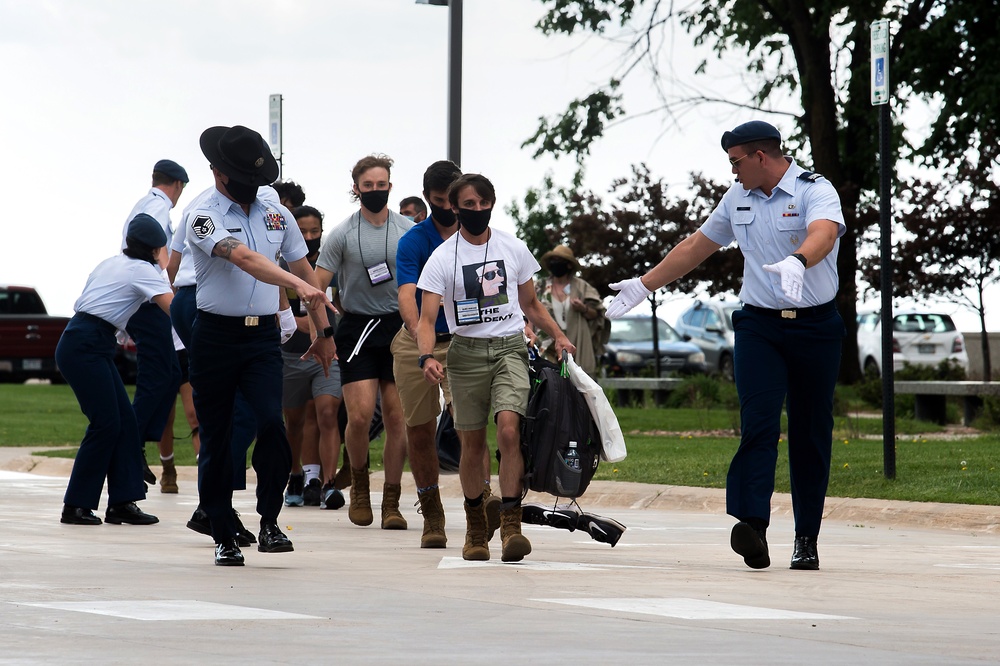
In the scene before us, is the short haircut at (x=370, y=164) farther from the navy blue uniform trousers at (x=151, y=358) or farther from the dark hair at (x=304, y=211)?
the navy blue uniform trousers at (x=151, y=358)

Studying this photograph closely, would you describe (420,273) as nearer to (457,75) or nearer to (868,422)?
Answer: (457,75)

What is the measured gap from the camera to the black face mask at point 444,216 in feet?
31.6

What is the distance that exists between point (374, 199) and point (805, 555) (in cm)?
383

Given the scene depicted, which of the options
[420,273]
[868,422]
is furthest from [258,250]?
[868,422]

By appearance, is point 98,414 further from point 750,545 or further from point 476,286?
point 750,545

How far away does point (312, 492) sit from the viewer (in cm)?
1245

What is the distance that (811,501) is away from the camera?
8.47 meters

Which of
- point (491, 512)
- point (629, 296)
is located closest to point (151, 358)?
point (491, 512)

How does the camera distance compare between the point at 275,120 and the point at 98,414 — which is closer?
the point at 98,414

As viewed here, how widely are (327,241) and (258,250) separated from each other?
8.40 feet

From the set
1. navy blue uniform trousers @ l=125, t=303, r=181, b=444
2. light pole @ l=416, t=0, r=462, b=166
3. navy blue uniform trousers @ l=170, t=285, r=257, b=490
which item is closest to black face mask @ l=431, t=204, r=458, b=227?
navy blue uniform trousers @ l=170, t=285, r=257, b=490

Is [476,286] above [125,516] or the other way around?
above

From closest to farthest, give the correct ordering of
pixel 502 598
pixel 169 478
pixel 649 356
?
pixel 502 598, pixel 169 478, pixel 649 356

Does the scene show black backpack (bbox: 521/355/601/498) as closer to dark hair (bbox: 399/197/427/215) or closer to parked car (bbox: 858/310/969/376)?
dark hair (bbox: 399/197/427/215)
